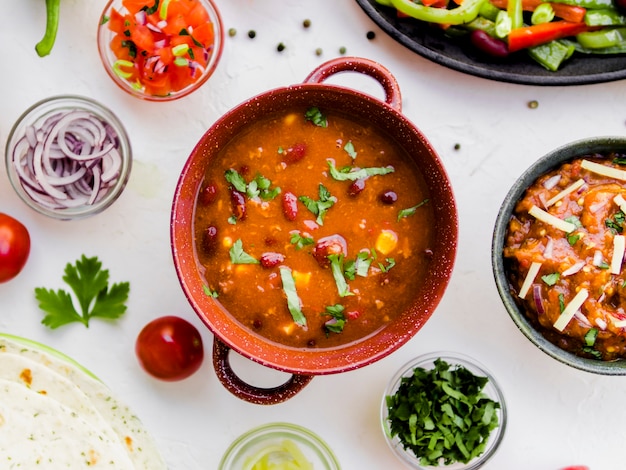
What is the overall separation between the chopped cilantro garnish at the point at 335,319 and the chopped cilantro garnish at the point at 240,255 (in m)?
0.33

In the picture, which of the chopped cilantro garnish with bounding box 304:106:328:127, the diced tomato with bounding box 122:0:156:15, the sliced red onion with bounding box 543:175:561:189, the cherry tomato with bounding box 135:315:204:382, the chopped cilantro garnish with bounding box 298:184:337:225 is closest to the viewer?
the chopped cilantro garnish with bounding box 298:184:337:225

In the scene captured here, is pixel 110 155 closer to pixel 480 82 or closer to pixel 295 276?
pixel 295 276

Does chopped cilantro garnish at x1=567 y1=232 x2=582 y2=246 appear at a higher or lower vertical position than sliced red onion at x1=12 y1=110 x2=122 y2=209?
lower

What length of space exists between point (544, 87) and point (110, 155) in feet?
6.26

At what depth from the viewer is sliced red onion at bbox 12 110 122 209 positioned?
3346 millimetres

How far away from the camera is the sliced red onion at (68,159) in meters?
3.35

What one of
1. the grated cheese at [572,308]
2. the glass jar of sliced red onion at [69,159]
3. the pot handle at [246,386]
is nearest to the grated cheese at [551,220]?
the grated cheese at [572,308]

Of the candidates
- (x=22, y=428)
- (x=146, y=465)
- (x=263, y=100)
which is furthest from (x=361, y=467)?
(x=263, y=100)

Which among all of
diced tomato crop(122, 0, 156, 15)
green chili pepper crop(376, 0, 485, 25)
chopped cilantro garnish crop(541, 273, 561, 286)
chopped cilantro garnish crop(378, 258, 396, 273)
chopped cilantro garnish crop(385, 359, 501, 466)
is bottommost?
chopped cilantro garnish crop(385, 359, 501, 466)

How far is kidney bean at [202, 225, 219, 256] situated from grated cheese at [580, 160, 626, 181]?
1.47m

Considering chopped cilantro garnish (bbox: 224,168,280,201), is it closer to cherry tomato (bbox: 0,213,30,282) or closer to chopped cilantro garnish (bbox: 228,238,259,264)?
chopped cilantro garnish (bbox: 228,238,259,264)

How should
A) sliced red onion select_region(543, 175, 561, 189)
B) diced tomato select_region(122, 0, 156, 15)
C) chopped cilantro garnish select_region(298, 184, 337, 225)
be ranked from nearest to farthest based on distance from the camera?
chopped cilantro garnish select_region(298, 184, 337, 225) → sliced red onion select_region(543, 175, 561, 189) → diced tomato select_region(122, 0, 156, 15)

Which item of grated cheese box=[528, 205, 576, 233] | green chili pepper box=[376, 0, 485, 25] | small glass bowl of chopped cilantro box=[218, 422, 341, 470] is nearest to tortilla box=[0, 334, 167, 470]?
small glass bowl of chopped cilantro box=[218, 422, 341, 470]

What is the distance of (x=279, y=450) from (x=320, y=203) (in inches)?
50.6
